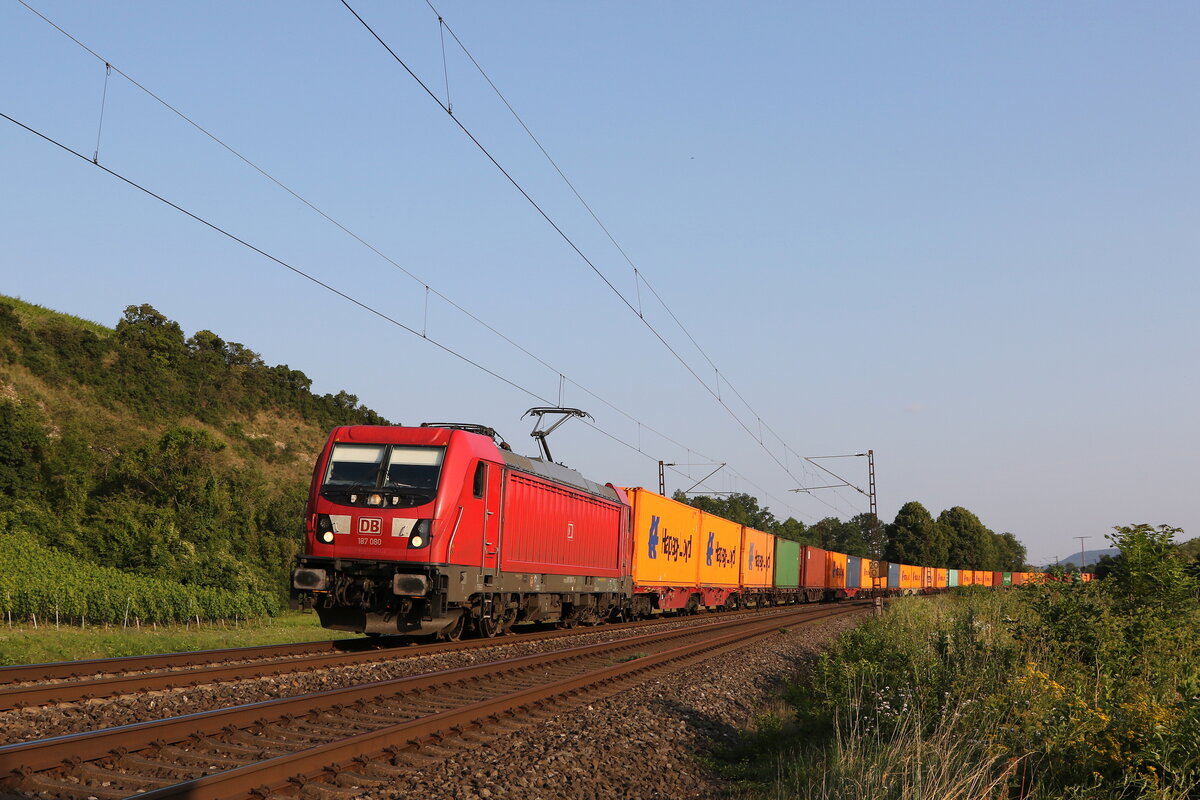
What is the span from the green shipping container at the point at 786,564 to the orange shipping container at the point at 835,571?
→ 6.72m

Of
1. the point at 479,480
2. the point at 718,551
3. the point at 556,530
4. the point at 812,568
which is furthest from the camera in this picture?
the point at 812,568

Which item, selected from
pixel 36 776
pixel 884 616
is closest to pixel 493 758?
pixel 36 776

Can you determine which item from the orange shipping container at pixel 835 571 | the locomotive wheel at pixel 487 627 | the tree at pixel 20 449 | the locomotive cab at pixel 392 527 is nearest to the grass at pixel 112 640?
the locomotive cab at pixel 392 527

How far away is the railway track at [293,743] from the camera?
6457 millimetres

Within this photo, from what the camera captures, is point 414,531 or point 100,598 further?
point 100,598

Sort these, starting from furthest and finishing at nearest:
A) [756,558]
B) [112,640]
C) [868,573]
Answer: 1. [868,573]
2. [756,558]
3. [112,640]

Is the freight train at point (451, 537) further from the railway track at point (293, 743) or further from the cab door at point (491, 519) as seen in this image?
the railway track at point (293, 743)

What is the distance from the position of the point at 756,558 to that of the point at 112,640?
1174 inches

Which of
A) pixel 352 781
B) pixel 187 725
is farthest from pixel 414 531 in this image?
pixel 352 781

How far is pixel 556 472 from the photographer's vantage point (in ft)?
→ 69.6

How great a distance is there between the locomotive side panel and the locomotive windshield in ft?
7.51

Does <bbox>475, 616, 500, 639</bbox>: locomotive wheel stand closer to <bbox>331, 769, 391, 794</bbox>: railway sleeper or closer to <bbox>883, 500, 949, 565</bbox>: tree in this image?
<bbox>331, 769, 391, 794</bbox>: railway sleeper

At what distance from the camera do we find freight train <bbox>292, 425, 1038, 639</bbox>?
50.4ft

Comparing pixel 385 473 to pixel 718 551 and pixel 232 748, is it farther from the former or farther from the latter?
pixel 718 551
